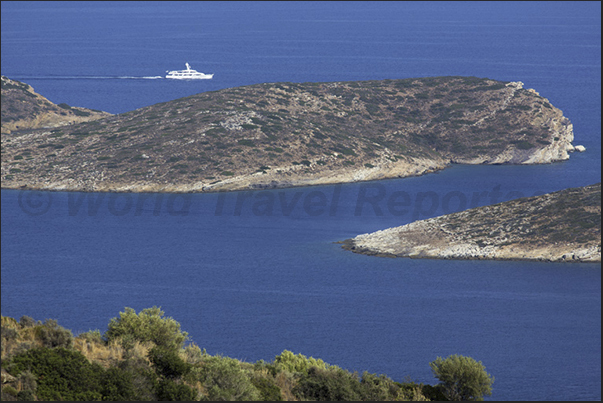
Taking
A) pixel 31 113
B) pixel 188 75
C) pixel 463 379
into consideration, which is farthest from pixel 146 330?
pixel 188 75

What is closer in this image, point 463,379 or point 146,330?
point 146,330

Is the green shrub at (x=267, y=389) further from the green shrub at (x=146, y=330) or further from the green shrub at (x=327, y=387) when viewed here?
the green shrub at (x=146, y=330)

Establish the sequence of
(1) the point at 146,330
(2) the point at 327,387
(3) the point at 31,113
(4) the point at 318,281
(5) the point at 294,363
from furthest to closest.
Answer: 1. (3) the point at 31,113
2. (4) the point at 318,281
3. (5) the point at 294,363
4. (1) the point at 146,330
5. (2) the point at 327,387

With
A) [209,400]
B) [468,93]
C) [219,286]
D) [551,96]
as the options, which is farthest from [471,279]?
[551,96]

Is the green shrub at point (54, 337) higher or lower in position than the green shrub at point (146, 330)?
lower

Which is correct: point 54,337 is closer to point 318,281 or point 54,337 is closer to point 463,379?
point 463,379

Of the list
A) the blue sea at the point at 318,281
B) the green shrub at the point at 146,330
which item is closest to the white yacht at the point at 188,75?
the blue sea at the point at 318,281

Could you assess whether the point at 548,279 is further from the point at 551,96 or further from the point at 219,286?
the point at 551,96
